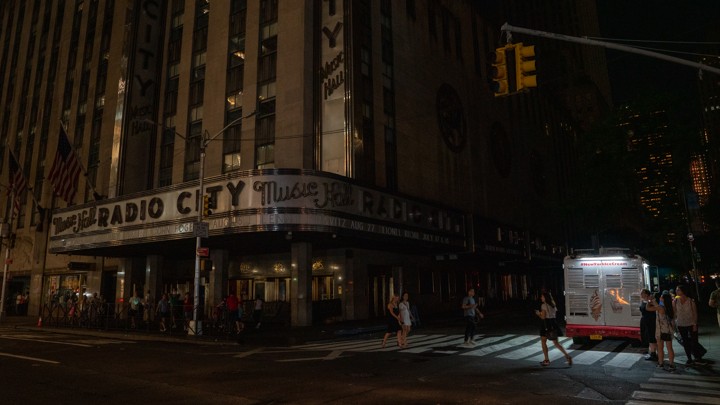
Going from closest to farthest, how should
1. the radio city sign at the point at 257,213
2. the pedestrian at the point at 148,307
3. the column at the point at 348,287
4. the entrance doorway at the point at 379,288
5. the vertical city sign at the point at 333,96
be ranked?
the radio city sign at the point at 257,213, the pedestrian at the point at 148,307, the vertical city sign at the point at 333,96, the column at the point at 348,287, the entrance doorway at the point at 379,288

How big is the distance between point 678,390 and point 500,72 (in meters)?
7.39

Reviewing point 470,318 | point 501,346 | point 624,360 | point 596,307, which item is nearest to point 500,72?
point 624,360

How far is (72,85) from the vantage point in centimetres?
4328

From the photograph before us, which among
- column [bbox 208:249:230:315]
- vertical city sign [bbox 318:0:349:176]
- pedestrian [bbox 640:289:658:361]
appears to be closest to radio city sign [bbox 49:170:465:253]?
vertical city sign [bbox 318:0:349:176]

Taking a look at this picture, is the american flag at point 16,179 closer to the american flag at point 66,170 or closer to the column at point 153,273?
the american flag at point 66,170

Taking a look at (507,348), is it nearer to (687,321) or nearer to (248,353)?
(687,321)

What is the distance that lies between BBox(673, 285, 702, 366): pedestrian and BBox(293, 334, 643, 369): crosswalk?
1319 mm

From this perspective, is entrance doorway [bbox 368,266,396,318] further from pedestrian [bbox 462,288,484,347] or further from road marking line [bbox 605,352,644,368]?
road marking line [bbox 605,352,644,368]

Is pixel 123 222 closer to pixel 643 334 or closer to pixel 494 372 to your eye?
pixel 494 372

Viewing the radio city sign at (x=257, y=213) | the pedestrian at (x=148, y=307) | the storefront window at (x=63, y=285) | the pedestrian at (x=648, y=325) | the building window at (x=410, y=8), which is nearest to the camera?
the pedestrian at (x=648, y=325)

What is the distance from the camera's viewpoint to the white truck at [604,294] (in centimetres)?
1548

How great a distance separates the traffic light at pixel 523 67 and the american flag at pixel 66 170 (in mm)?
29209

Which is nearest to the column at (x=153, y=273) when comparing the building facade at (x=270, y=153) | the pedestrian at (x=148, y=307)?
the building facade at (x=270, y=153)

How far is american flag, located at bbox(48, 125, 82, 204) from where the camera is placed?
99.1 feet
